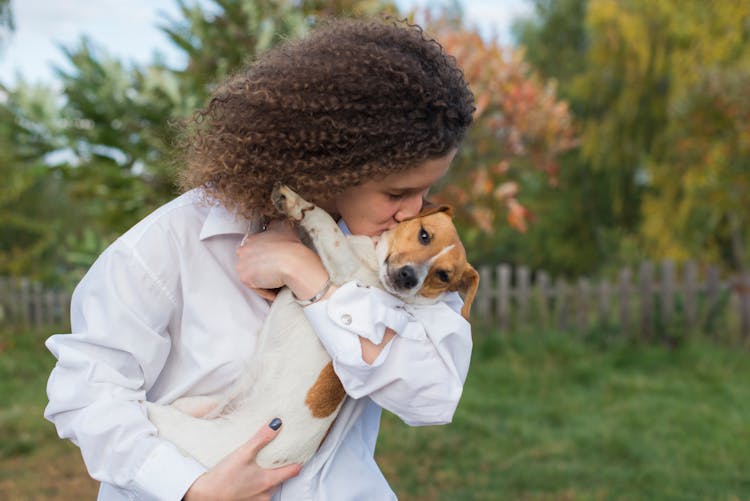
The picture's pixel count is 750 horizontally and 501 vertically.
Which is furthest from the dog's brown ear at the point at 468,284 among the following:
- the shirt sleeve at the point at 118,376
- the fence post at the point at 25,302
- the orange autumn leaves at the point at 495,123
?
the fence post at the point at 25,302

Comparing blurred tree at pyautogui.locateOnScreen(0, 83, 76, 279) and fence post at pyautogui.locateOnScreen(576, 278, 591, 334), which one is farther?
blurred tree at pyautogui.locateOnScreen(0, 83, 76, 279)

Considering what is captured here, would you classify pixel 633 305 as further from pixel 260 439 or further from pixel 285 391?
pixel 260 439

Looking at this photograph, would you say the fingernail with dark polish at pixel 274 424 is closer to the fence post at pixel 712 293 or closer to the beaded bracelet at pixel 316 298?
the beaded bracelet at pixel 316 298

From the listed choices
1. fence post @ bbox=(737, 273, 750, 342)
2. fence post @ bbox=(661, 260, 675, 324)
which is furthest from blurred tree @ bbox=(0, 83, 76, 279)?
fence post @ bbox=(737, 273, 750, 342)

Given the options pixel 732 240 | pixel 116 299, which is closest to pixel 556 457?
pixel 116 299

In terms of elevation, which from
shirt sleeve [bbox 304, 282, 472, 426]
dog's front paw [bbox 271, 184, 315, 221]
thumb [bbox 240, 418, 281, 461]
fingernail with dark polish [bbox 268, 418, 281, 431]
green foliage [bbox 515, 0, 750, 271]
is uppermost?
green foliage [bbox 515, 0, 750, 271]

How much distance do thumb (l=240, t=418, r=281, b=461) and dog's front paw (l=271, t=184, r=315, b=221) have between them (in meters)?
0.53

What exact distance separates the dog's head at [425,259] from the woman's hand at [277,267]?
0.89 feet

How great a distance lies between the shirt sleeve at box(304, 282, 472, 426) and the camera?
1725 mm

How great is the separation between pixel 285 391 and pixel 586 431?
5431mm

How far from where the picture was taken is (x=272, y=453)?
176 cm

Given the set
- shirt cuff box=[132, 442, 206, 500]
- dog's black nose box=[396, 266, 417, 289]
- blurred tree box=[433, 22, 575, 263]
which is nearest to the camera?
shirt cuff box=[132, 442, 206, 500]

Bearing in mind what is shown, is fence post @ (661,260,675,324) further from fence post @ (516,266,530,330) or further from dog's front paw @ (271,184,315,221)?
dog's front paw @ (271,184,315,221)

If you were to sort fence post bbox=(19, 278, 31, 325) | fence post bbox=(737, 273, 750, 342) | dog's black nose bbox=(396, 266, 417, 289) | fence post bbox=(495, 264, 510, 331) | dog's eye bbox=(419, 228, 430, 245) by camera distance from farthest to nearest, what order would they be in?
fence post bbox=(19, 278, 31, 325), fence post bbox=(495, 264, 510, 331), fence post bbox=(737, 273, 750, 342), dog's eye bbox=(419, 228, 430, 245), dog's black nose bbox=(396, 266, 417, 289)
